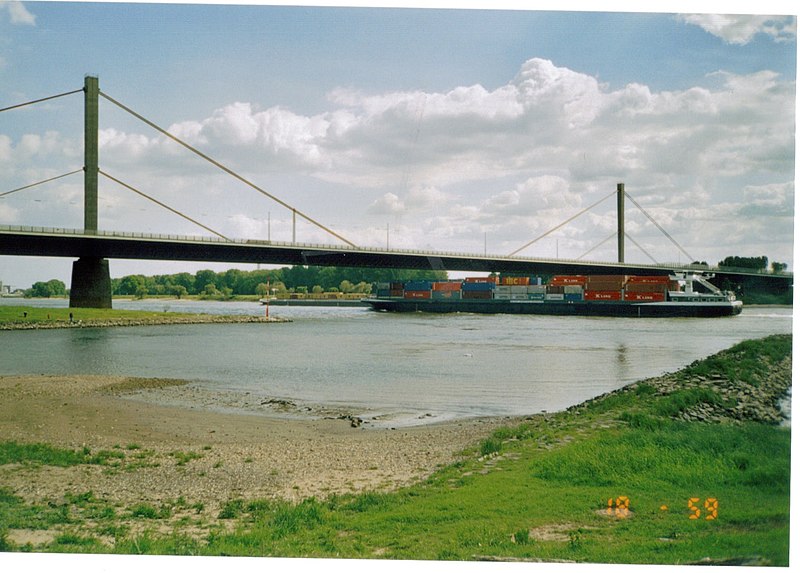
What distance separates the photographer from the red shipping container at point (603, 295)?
5400cm

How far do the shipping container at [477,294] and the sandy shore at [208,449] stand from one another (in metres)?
52.6

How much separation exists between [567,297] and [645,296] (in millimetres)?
7383

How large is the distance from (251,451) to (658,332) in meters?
30.4

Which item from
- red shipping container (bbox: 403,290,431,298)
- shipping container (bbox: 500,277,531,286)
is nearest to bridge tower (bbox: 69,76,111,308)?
red shipping container (bbox: 403,290,431,298)

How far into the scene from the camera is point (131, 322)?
39969mm

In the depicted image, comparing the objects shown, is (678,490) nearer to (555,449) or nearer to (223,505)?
(555,449)

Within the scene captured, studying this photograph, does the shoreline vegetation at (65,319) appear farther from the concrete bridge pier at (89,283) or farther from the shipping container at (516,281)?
the shipping container at (516,281)

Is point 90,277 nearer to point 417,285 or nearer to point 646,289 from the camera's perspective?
point 417,285

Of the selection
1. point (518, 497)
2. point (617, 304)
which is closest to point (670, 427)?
point (518, 497)

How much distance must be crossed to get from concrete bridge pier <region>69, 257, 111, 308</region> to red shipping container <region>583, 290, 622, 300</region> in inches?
1518

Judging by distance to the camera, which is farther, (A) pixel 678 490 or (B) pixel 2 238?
(B) pixel 2 238

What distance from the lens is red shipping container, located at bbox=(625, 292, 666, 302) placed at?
167ft

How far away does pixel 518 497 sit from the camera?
5.14 m

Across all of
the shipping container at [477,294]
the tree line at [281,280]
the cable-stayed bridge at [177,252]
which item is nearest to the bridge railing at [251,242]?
the cable-stayed bridge at [177,252]
